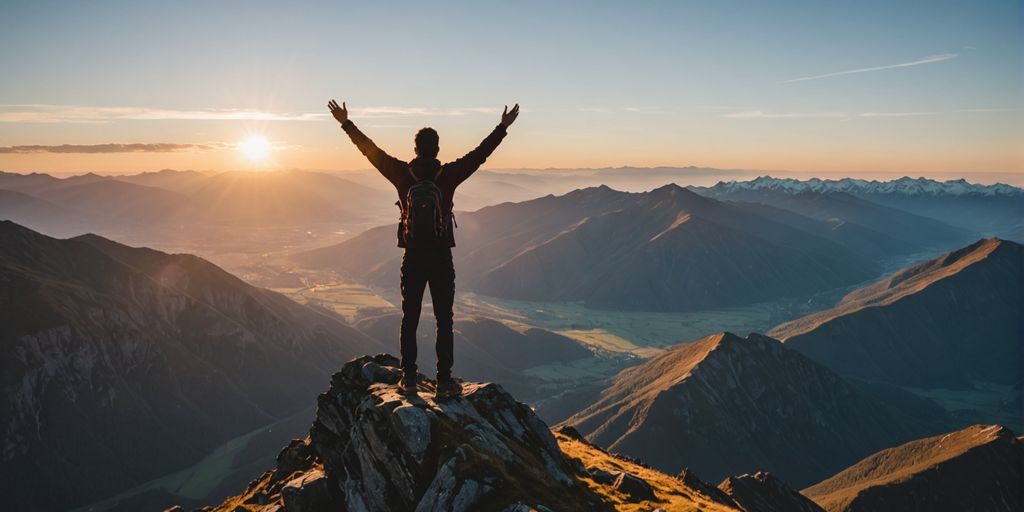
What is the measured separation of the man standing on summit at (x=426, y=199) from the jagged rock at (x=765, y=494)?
347ft

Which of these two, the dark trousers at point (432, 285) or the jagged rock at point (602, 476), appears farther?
the jagged rock at point (602, 476)

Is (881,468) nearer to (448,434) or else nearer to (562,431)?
(562,431)

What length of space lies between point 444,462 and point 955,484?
201 meters

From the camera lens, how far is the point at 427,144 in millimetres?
18906

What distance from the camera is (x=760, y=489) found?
115 meters

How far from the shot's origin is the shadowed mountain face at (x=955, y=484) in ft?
522

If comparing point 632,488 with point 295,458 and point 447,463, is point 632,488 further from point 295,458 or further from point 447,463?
point 295,458

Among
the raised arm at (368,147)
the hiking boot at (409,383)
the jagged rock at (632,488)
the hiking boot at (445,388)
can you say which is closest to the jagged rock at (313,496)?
the hiking boot at (409,383)

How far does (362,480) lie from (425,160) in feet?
41.0

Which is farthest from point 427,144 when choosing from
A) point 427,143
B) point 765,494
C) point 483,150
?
point 765,494

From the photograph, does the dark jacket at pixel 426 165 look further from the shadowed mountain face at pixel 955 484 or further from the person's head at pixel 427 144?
the shadowed mountain face at pixel 955 484

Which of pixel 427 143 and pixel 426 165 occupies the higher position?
pixel 427 143

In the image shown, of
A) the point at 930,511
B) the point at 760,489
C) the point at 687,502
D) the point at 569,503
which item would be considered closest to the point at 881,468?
the point at 930,511

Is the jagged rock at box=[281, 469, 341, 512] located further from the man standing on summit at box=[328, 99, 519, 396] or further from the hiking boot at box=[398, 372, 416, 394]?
the man standing on summit at box=[328, 99, 519, 396]
